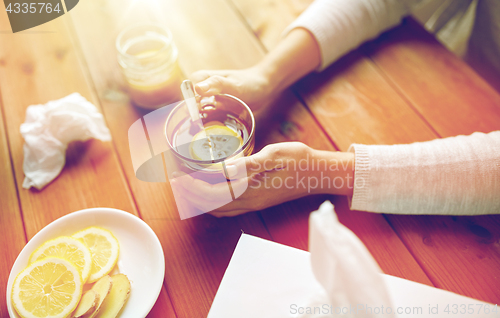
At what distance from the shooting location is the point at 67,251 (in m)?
0.44

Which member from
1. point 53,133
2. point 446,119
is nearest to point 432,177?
point 446,119

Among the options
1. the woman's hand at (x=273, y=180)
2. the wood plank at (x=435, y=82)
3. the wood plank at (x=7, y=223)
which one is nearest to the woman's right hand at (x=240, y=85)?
the woman's hand at (x=273, y=180)

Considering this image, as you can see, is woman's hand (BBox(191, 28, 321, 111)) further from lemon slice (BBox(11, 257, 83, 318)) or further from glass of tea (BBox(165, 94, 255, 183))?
lemon slice (BBox(11, 257, 83, 318))

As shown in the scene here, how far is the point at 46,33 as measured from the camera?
713 mm

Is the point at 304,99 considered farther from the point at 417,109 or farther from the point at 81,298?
the point at 81,298

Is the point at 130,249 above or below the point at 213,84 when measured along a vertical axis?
below

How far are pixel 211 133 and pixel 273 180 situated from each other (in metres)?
0.12

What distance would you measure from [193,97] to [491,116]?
1.64 ft

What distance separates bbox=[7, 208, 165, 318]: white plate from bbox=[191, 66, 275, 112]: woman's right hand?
0.22 meters

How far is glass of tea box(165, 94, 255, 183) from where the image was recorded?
456 mm

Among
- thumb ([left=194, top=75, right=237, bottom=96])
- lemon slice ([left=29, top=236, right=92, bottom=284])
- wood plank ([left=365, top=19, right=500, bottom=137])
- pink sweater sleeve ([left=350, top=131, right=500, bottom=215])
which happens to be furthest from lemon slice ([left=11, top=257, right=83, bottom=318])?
wood plank ([left=365, top=19, right=500, bottom=137])

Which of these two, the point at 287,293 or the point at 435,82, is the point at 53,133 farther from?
the point at 435,82

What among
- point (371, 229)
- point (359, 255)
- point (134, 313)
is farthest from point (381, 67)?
point (134, 313)

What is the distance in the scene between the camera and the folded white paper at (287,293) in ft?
1.30
